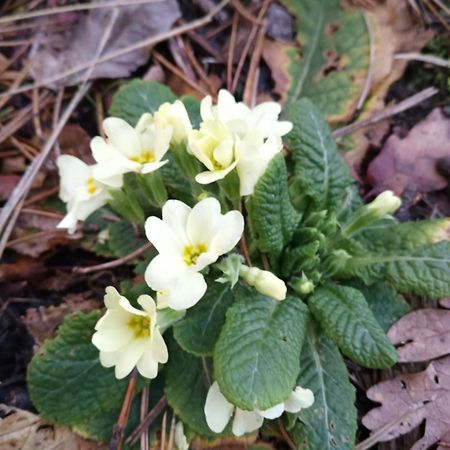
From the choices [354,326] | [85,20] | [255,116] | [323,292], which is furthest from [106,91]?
[354,326]

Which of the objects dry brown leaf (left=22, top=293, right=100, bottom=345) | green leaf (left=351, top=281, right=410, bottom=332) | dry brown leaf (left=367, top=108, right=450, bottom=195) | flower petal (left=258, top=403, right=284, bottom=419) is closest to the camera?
flower petal (left=258, top=403, right=284, bottom=419)

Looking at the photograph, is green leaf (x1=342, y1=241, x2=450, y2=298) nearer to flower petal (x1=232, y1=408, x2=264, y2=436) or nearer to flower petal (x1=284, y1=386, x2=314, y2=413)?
flower petal (x1=284, y1=386, x2=314, y2=413)

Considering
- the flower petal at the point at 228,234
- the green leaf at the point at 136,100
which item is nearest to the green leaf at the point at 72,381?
the flower petal at the point at 228,234

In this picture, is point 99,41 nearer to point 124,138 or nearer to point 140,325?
point 124,138

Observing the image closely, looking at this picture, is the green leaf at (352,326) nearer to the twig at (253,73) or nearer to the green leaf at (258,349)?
the green leaf at (258,349)

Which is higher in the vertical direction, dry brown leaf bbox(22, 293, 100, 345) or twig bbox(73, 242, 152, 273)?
Answer: twig bbox(73, 242, 152, 273)

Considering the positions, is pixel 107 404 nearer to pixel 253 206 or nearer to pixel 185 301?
pixel 185 301

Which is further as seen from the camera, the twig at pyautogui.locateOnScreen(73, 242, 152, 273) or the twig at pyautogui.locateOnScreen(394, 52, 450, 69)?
the twig at pyautogui.locateOnScreen(394, 52, 450, 69)

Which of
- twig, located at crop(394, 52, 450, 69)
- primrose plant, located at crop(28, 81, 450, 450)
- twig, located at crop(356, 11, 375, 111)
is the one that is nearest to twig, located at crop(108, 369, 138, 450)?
primrose plant, located at crop(28, 81, 450, 450)
